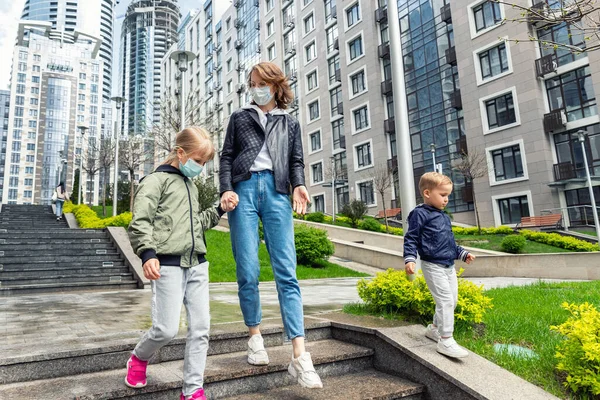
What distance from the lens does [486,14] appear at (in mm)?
25844

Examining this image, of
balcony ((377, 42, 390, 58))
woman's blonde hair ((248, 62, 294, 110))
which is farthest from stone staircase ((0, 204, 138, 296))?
balcony ((377, 42, 390, 58))

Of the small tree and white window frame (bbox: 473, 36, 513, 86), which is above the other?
white window frame (bbox: 473, 36, 513, 86)

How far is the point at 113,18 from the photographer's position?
176250mm

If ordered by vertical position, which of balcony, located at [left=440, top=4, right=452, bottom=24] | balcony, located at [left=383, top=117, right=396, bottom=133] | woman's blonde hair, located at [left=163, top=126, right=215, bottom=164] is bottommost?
woman's blonde hair, located at [left=163, top=126, right=215, bottom=164]

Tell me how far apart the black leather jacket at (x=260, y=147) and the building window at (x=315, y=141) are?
35120mm

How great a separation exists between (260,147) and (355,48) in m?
34.4

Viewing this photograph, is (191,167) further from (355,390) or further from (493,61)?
(493,61)

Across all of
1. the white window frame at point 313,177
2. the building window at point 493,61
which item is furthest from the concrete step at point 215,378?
the white window frame at point 313,177

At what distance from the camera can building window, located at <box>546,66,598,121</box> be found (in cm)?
2169

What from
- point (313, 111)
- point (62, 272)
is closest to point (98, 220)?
point (62, 272)

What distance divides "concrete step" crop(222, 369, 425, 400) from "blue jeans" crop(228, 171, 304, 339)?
1.71 ft

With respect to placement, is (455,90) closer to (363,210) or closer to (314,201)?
(363,210)

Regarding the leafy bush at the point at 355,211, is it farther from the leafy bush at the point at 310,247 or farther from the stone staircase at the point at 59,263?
the stone staircase at the point at 59,263

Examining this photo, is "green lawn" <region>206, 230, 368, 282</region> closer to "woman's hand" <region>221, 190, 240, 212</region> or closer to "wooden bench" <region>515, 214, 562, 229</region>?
"woman's hand" <region>221, 190, 240, 212</region>
